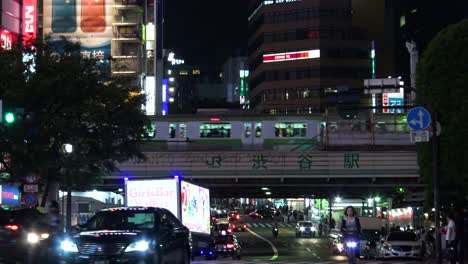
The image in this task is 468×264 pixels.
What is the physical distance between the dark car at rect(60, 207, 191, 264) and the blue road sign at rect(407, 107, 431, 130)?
880 cm

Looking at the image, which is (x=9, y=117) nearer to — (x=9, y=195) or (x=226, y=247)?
(x=9, y=195)

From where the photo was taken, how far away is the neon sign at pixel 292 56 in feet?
379

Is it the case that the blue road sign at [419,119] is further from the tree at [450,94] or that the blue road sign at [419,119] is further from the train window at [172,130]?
the train window at [172,130]

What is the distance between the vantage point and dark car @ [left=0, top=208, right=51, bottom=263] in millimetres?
19734

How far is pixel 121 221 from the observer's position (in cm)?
1647

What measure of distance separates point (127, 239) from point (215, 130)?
43.1 meters

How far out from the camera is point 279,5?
11756 cm

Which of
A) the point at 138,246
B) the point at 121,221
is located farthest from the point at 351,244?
the point at 138,246

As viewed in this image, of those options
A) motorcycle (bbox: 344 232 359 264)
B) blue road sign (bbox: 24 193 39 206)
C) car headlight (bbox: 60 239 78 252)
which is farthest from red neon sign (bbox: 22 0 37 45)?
car headlight (bbox: 60 239 78 252)

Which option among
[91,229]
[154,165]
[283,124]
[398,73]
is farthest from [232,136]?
[398,73]

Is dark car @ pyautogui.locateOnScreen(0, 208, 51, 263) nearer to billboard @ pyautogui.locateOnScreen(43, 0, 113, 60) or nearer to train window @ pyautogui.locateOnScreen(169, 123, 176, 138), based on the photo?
train window @ pyautogui.locateOnScreen(169, 123, 176, 138)

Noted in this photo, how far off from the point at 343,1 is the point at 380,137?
59557 millimetres

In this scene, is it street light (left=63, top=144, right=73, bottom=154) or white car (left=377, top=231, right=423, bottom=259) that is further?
white car (left=377, top=231, right=423, bottom=259)

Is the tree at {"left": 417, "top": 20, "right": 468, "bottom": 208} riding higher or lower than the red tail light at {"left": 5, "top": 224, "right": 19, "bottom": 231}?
higher
